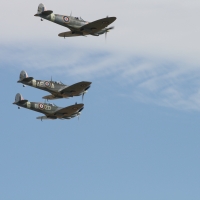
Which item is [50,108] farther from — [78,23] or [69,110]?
[78,23]

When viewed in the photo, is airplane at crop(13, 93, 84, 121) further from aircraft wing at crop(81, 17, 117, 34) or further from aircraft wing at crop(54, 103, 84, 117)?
aircraft wing at crop(81, 17, 117, 34)

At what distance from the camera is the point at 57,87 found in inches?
6678

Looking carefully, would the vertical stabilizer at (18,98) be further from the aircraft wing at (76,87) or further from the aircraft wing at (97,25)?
the aircraft wing at (97,25)

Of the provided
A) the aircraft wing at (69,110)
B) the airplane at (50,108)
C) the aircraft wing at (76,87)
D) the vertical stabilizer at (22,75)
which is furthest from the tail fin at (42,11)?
the aircraft wing at (69,110)

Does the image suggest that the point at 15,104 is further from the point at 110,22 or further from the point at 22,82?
the point at 110,22

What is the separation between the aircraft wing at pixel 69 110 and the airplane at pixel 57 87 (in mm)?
1916

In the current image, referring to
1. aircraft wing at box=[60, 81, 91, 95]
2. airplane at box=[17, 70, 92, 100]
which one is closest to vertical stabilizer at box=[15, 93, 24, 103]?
airplane at box=[17, 70, 92, 100]

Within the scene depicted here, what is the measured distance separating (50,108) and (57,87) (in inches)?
155

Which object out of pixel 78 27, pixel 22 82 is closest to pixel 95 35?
pixel 78 27

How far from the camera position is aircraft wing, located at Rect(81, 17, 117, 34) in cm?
16275

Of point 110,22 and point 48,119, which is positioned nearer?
point 110,22

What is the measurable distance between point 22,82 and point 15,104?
4.36m

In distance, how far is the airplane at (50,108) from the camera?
170 meters

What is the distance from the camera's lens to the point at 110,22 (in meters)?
163
